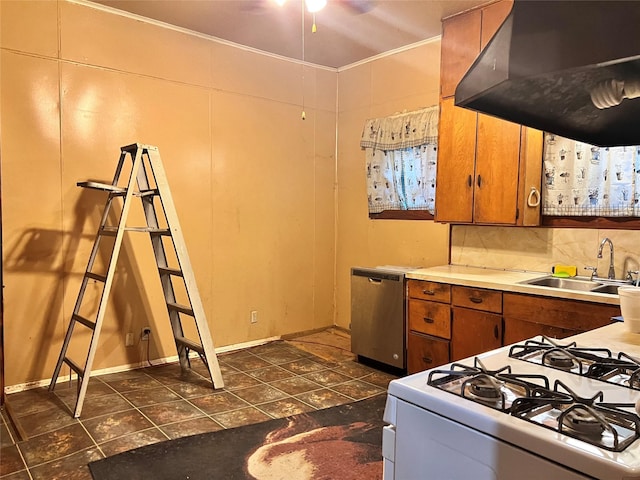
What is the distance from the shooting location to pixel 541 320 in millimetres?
2715

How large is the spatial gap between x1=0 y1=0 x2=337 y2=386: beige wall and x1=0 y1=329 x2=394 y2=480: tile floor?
14.8 inches

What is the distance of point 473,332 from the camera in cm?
308

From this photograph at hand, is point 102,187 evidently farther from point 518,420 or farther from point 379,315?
point 518,420

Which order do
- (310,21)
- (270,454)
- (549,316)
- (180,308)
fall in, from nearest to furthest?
(270,454) < (549,316) < (180,308) < (310,21)

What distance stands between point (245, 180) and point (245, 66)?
105 centimetres

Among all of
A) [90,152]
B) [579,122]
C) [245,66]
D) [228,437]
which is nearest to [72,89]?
[90,152]

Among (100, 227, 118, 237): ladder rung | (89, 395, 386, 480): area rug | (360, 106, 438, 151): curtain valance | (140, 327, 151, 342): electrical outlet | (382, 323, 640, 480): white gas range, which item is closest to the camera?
(382, 323, 640, 480): white gas range

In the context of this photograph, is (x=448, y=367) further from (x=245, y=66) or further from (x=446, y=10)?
(x=245, y=66)

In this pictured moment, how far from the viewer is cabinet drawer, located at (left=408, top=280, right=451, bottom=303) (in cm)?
323

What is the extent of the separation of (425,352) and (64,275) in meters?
2.73

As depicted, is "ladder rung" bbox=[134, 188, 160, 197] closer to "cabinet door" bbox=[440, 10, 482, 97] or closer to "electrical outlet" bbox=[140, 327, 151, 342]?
"electrical outlet" bbox=[140, 327, 151, 342]

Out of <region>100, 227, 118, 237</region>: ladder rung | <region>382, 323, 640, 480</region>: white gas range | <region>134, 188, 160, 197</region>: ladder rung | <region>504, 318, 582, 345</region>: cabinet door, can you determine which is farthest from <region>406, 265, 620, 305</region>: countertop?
<region>100, 227, 118, 237</region>: ladder rung

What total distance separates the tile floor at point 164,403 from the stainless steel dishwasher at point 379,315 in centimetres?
18

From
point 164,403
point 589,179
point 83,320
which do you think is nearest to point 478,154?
point 589,179
